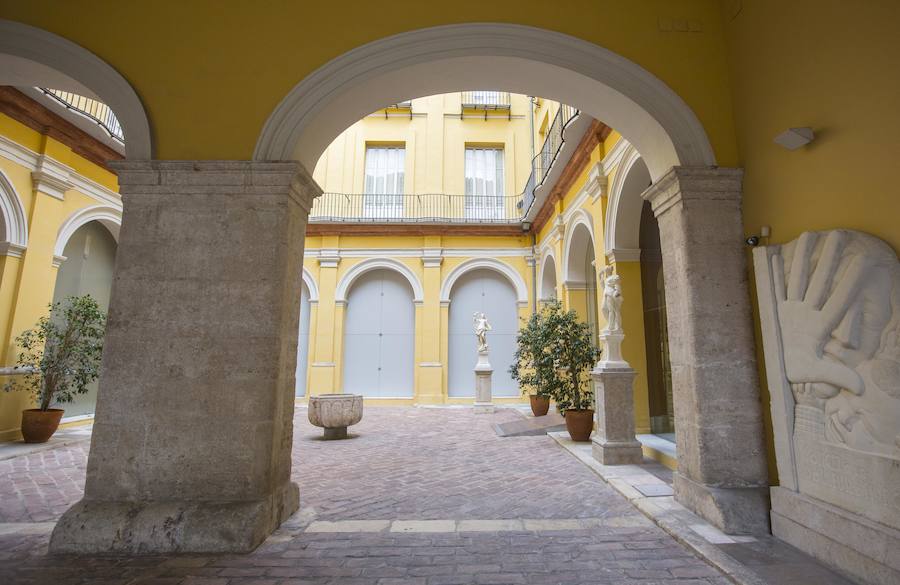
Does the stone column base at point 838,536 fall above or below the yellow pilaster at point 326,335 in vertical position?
below

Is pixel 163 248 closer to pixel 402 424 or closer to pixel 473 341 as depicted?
pixel 402 424

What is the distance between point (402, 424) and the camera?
29.3 feet

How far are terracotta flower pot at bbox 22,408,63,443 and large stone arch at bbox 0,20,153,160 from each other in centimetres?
550

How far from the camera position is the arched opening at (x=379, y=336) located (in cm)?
1305

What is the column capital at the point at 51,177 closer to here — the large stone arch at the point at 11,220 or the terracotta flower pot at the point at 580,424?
the large stone arch at the point at 11,220

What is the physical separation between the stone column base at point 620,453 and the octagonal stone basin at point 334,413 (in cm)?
396

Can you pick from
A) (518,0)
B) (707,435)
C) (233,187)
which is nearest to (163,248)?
(233,187)

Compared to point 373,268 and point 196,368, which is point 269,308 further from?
point 373,268

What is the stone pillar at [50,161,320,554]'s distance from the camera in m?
2.97

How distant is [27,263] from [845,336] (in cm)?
1023

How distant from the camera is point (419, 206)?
13.9 m

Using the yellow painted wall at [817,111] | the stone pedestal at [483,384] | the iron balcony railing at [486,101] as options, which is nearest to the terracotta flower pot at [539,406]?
the stone pedestal at [483,384]

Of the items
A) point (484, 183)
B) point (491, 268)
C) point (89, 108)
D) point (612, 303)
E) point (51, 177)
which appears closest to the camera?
point (612, 303)

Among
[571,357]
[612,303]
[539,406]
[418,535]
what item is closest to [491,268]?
[539,406]
